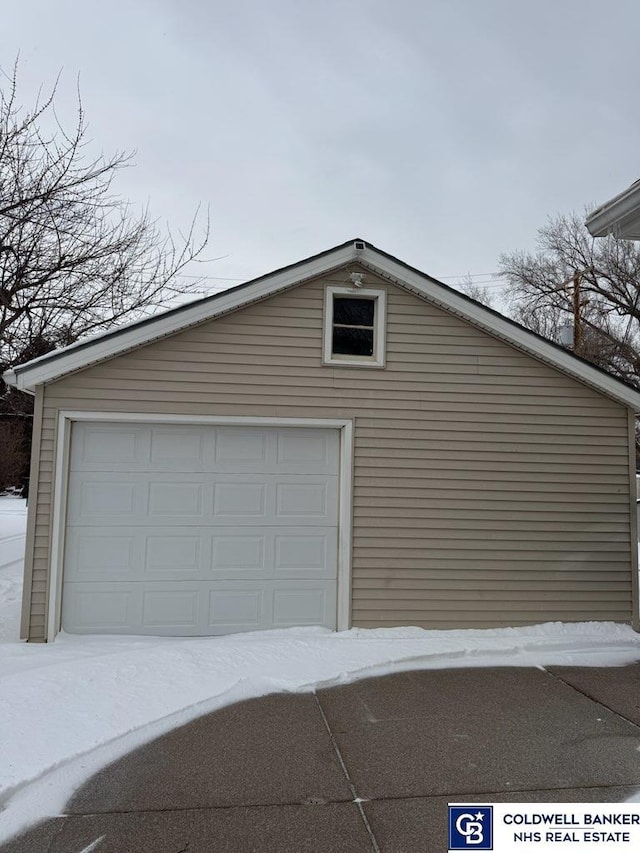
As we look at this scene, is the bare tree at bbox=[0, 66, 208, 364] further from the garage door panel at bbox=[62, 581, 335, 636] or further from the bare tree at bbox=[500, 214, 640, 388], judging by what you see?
the bare tree at bbox=[500, 214, 640, 388]

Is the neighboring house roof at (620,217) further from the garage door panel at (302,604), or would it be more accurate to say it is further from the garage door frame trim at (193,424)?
the garage door panel at (302,604)

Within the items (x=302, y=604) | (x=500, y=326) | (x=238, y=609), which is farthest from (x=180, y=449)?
(x=500, y=326)

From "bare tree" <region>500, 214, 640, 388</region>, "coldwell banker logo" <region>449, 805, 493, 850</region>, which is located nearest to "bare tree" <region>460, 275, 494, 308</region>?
"bare tree" <region>500, 214, 640, 388</region>

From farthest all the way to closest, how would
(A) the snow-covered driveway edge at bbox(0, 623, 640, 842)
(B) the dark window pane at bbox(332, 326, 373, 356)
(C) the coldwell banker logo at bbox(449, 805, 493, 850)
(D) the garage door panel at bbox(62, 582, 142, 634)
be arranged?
(B) the dark window pane at bbox(332, 326, 373, 356) → (D) the garage door panel at bbox(62, 582, 142, 634) → (A) the snow-covered driveway edge at bbox(0, 623, 640, 842) → (C) the coldwell banker logo at bbox(449, 805, 493, 850)

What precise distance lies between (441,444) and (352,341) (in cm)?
151

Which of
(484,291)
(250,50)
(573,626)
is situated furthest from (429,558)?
(484,291)

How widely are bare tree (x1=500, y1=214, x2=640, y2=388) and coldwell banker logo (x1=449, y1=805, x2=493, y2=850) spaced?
21.5 m

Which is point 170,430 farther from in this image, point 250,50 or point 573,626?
point 250,50

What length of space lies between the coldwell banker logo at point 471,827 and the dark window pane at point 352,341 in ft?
15.3

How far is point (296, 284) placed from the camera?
22.1ft

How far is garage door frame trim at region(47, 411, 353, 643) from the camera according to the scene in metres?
6.14

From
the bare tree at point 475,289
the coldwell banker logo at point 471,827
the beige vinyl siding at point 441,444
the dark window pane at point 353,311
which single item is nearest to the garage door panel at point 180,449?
the beige vinyl siding at point 441,444

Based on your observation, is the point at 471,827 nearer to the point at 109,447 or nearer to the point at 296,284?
the point at 109,447

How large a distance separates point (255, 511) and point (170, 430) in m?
1.25
